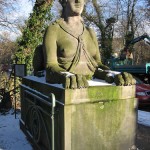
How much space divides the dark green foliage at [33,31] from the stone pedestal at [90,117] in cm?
635

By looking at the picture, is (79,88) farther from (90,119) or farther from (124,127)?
(124,127)

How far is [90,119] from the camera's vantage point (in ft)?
16.1

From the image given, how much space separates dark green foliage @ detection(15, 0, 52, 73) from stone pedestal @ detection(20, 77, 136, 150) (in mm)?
6350

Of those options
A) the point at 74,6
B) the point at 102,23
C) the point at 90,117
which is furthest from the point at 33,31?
the point at 102,23

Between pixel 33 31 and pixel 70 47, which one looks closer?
pixel 70 47

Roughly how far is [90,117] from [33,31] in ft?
24.8

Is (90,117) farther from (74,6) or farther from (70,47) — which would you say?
(74,6)

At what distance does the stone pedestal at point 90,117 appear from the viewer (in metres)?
4.69

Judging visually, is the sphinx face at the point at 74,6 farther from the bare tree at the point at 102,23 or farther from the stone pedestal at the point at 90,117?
the bare tree at the point at 102,23

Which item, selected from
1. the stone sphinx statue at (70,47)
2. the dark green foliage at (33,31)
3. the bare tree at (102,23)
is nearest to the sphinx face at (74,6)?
the stone sphinx statue at (70,47)

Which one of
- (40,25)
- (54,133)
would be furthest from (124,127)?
(40,25)

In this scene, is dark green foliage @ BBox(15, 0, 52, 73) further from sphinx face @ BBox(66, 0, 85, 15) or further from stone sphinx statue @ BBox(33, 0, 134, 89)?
sphinx face @ BBox(66, 0, 85, 15)

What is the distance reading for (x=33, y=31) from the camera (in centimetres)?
1191

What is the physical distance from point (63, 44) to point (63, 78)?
36.7 inches
